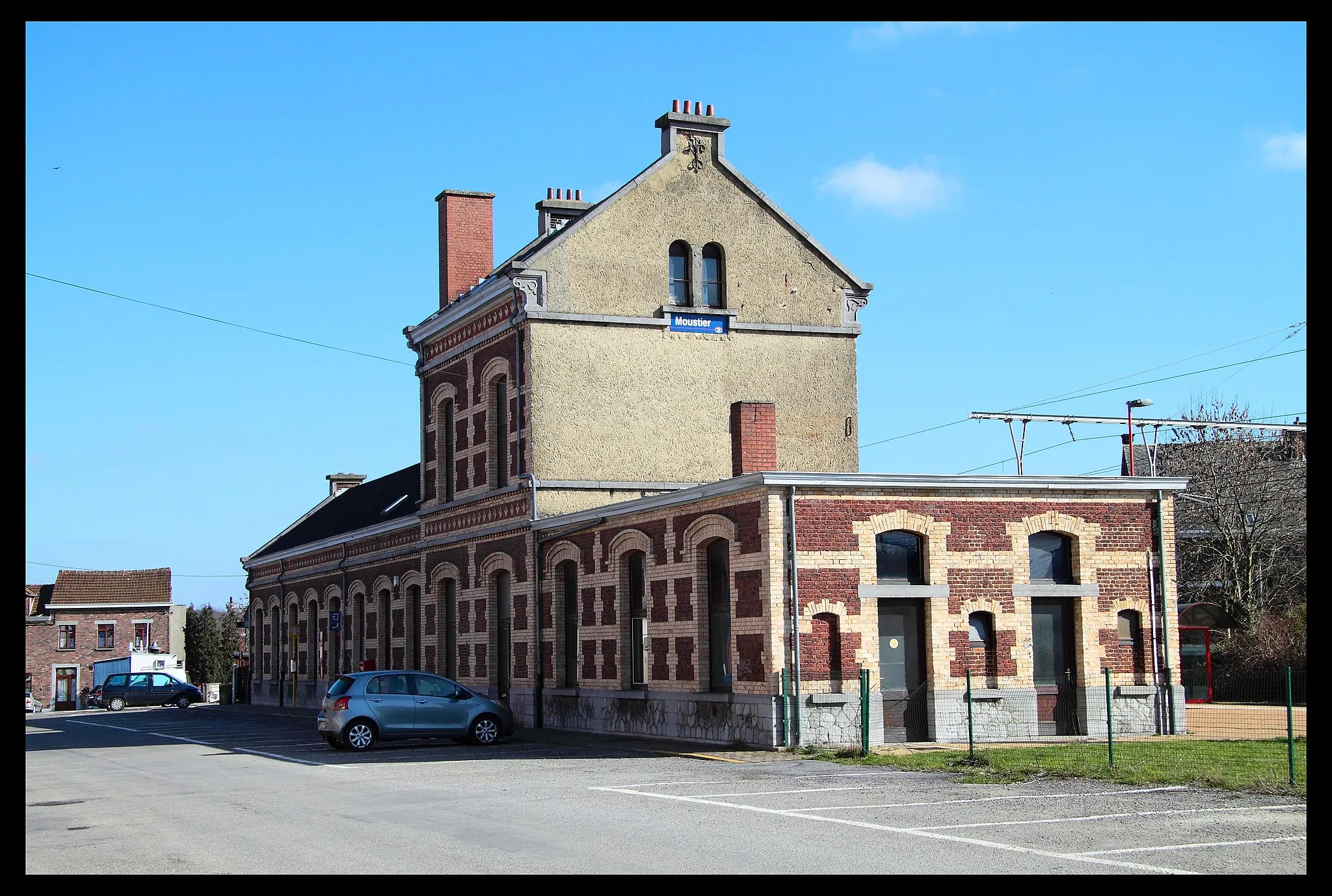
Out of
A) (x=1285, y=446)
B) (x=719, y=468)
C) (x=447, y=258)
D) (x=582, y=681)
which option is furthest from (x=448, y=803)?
(x=1285, y=446)

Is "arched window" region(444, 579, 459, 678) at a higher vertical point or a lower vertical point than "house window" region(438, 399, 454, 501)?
lower

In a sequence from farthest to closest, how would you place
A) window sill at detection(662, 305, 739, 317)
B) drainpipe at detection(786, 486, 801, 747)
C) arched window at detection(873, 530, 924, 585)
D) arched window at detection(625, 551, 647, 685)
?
window sill at detection(662, 305, 739, 317) < arched window at detection(625, 551, 647, 685) < arched window at detection(873, 530, 924, 585) < drainpipe at detection(786, 486, 801, 747)

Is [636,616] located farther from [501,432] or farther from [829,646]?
[501,432]

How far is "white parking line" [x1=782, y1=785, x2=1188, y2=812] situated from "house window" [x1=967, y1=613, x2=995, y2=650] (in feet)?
26.1

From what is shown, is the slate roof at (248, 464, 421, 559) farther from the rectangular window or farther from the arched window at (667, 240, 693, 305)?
the arched window at (667, 240, 693, 305)

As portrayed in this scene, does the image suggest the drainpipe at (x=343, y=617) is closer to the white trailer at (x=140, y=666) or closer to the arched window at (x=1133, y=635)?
the white trailer at (x=140, y=666)

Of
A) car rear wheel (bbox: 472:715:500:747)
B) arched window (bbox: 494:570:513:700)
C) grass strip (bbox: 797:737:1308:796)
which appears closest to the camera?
grass strip (bbox: 797:737:1308:796)

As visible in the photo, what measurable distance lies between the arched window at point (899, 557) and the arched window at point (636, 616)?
17.5 feet

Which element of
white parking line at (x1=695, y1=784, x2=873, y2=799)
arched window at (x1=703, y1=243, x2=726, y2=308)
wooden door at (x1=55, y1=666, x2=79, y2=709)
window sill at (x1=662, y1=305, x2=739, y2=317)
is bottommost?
wooden door at (x1=55, y1=666, x2=79, y2=709)

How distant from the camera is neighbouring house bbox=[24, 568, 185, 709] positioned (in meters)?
81.5

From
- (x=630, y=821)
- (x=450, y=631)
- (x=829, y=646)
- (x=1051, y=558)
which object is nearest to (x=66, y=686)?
(x=450, y=631)

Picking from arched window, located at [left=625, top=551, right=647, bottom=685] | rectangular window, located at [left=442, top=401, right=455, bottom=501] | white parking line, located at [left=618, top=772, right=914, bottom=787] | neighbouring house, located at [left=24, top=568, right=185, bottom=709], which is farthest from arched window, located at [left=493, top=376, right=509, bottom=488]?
neighbouring house, located at [left=24, top=568, right=185, bottom=709]

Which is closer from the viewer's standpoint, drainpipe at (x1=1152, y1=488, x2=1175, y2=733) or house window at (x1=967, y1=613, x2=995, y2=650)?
house window at (x1=967, y1=613, x2=995, y2=650)

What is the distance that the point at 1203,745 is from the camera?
22.3 m
